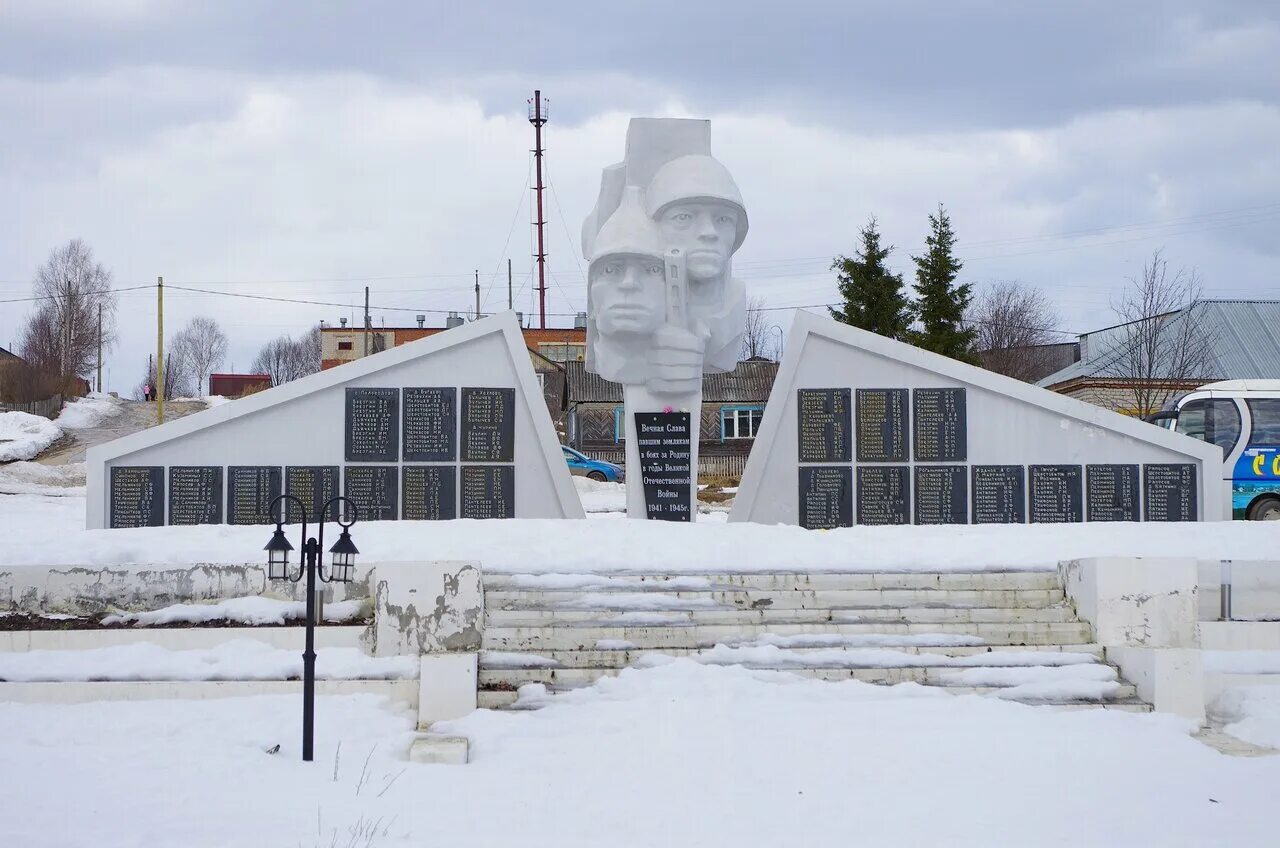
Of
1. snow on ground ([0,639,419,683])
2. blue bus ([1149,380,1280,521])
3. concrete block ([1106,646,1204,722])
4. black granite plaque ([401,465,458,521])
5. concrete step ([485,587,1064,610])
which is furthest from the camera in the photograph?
blue bus ([1149,380,1280,521])

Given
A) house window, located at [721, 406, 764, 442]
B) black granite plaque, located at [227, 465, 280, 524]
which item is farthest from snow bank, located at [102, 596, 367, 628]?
house window, located at [721, 406, 764, 442]

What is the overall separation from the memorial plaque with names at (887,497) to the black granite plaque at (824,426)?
1.63 feet

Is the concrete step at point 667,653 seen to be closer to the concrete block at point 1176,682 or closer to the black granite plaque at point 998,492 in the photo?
the concrete block at point 1176,682

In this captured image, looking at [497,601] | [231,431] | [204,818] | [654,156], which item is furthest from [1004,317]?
[204,818]

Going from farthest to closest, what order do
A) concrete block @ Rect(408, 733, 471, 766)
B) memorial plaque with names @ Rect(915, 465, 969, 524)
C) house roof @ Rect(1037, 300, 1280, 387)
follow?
house roof @ Rect(1037, 300, 1280, 387) → memorial plaque with names @ Rect(915, 465, 969, 524) → concrete block @ Rect(408, 733, 471, 766)

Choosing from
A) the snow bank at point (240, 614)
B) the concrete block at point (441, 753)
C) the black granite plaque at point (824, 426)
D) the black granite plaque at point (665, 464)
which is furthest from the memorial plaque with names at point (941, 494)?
the concrete block at point (441, 753)

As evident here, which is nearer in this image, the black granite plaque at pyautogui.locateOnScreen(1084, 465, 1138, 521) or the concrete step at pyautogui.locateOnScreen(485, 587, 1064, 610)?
the concrete step at pyautogui.locateOnScreen(485, 587, 1064, 610)

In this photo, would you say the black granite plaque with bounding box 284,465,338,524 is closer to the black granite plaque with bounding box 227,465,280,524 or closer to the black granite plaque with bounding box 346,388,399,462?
the black granite plaque with bounding box 227,465,280,524

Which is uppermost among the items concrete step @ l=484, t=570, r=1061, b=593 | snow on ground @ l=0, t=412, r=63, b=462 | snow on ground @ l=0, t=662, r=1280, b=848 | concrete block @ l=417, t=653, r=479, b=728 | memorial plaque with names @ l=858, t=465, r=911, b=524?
snow on ground @ l=0, t=412, r=63, b=462

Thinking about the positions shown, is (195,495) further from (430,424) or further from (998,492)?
(998,492)

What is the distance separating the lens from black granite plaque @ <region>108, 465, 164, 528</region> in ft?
49.6

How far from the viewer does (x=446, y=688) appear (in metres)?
8.28

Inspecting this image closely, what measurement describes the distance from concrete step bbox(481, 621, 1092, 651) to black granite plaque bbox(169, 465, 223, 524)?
7209mm

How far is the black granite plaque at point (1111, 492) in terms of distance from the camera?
611 inches
